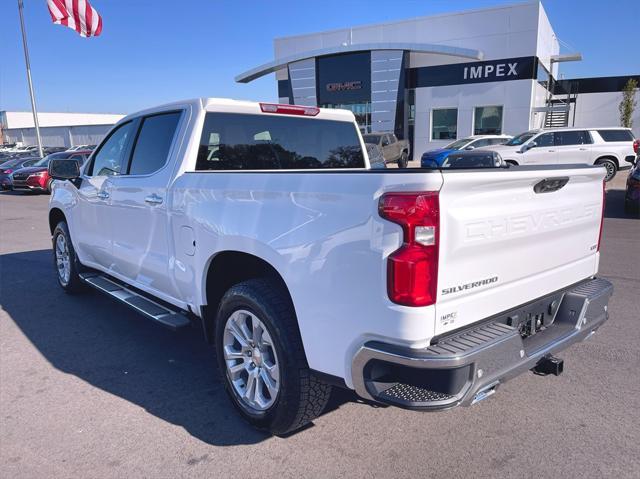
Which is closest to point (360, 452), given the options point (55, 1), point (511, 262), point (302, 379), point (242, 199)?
point (302, 379)

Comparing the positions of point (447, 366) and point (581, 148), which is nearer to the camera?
point (447, 366)

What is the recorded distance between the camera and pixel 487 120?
90.8ft

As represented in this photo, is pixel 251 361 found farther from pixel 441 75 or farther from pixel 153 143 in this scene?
pixel 441 75

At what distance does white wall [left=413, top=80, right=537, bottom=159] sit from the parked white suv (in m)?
10.1

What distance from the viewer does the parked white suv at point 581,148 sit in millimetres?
16359

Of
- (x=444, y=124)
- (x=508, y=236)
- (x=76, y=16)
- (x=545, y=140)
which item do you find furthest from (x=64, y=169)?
(x=444, y=124)

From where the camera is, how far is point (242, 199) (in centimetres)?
288

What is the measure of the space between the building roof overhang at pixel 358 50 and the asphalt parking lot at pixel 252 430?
25.0 metres

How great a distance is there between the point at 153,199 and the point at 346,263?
2.04 m

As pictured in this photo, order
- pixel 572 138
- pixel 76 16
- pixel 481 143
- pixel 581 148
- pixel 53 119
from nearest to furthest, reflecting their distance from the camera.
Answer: pixel 581 148
pixel 572 138
pixel 76 16
pixel 481 143
pixel 53 119

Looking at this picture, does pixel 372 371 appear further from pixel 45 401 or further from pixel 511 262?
pixel 45 401

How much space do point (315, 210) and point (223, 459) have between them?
60.2 inches

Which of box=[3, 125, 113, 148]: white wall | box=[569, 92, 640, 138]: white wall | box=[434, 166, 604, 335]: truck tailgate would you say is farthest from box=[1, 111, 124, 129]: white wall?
box=[434, 166, 604, 335]: truck tailgate

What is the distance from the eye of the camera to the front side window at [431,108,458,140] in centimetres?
2844
